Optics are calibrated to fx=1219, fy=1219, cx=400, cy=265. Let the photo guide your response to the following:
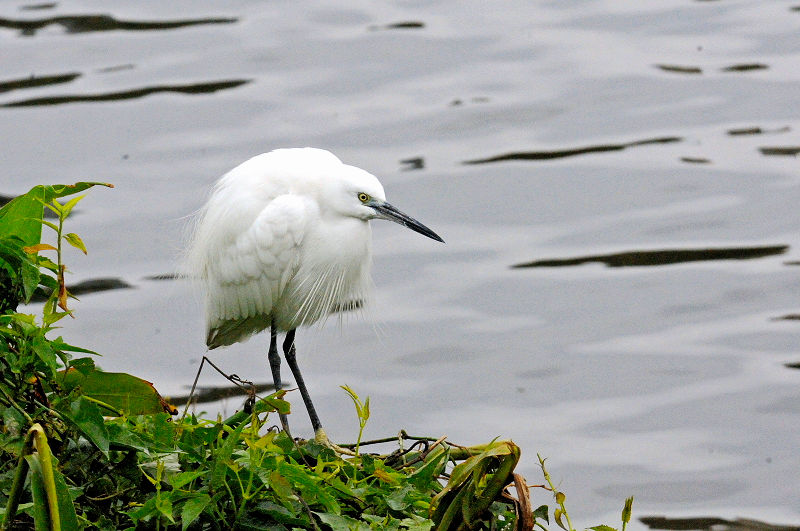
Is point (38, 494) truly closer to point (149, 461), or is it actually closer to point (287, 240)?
point (149, 461)

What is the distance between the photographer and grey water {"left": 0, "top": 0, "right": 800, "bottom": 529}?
759 cm

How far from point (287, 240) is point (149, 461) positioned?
212 centimetres

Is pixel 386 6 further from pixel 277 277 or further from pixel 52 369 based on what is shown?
pixel 52 369

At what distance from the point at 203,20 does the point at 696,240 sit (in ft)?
16.7

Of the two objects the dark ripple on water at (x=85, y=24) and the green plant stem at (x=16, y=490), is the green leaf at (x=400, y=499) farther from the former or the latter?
the dark ripple on water at (x=85, y=24)

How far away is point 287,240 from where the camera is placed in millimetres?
3801

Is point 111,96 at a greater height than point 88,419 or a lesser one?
lesser

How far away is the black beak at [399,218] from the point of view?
3584mm

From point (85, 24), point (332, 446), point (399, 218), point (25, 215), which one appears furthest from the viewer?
point (85, 24)

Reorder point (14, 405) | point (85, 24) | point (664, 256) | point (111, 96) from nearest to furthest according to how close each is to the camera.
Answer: point (14, 405)
point (664, 256)
point (111, 96)
point (85, 24)

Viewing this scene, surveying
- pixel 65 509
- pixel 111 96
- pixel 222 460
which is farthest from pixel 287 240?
pixel 111 96

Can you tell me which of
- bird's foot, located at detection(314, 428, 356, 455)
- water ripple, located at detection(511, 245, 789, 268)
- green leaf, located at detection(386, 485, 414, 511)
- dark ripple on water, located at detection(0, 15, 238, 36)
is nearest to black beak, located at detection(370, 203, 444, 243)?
bird's foot, located at detection(314, 428, 356, 455)

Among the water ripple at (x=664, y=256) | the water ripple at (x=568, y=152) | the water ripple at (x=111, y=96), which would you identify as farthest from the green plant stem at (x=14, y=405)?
the water ripple at (x=111, y=96)

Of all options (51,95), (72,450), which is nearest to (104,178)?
(51,95)
